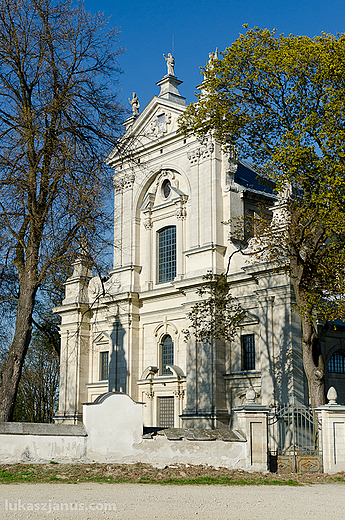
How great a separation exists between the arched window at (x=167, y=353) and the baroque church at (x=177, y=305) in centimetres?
5

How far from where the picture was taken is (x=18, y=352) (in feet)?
52.4

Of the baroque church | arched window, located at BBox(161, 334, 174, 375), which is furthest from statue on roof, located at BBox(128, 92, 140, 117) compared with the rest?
arched window, located at BBox(161, 334, 174, 375)

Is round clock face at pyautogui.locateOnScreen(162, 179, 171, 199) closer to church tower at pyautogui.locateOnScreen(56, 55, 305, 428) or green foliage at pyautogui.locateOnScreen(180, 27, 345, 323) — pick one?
church tower at pyautogui.locateOnScreen(56, 55, 305, 428)

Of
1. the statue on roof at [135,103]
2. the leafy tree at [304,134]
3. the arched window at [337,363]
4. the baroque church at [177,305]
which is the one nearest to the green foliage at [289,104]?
the leafy tree at [304,134]

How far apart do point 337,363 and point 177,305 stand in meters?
8.20

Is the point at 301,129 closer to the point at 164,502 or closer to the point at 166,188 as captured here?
the point at 164,502

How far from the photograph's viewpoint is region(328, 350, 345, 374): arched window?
27.2 metres

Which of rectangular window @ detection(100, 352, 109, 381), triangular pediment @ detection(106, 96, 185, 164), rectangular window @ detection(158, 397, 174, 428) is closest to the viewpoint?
rectangular window @ detection(158, 397, 174, 428)

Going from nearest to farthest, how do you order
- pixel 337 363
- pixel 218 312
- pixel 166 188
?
pixel 218 312
pixel 337 363
pixel 166 188

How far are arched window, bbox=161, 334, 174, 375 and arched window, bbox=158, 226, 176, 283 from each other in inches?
124

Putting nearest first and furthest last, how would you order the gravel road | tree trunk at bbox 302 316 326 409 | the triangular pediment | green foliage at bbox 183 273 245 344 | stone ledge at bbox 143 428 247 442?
the gravel road < stone ledge at bbox 143 428 247 442 < tree trunk at bbox 302 316 326 409 < green foliage at bbox 183 273 245 344 < the triangular pediment

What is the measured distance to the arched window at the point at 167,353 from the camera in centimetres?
3091

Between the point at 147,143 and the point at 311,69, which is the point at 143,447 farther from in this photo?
the point at 147,143

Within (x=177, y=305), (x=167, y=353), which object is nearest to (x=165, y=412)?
(x=167, y=353)
